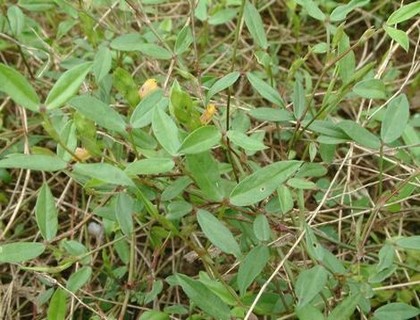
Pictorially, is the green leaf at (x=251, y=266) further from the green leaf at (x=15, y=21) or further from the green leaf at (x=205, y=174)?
the green leaf at (x=15, y=21)

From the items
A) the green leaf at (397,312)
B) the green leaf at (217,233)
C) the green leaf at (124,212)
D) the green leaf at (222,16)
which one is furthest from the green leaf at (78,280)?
the green leaf at (222,16)

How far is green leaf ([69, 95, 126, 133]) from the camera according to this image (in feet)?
2.91

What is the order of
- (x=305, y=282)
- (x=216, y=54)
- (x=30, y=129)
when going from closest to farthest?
1. (x=305, y=282)
2. (x=30, y=129)
3. (x=216, y=54)

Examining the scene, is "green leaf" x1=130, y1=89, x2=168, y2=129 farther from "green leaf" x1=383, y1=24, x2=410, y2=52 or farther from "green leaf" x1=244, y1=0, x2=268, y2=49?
"green leaf" x1=383, y1=24, x2=410, y2=52

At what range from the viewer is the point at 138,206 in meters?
0.97

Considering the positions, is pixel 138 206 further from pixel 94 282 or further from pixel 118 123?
pixel 94 282

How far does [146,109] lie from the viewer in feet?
3.06

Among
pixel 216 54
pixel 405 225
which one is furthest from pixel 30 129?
pixel 405 225

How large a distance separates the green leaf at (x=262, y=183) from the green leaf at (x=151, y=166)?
0.32 ft

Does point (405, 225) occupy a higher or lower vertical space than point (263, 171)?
lower

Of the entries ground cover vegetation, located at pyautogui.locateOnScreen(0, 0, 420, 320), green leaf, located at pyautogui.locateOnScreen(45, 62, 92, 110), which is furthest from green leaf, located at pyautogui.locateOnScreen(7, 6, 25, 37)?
green leaf, located at pyautogui.locateOnScreen(45, 62, 92, 110)

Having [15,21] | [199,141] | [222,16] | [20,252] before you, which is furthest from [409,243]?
[15,21]

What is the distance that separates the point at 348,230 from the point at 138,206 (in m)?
0.50

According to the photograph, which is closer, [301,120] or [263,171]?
[263,171]
